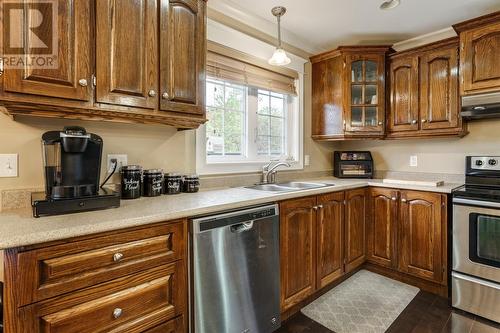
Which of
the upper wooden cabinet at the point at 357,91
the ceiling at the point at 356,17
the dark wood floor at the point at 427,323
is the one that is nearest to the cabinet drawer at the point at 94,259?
the dark wood floor at the point at 427,323

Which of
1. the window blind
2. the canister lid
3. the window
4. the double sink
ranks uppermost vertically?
→ the window blind

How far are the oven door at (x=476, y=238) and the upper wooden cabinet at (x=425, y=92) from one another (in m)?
0.78

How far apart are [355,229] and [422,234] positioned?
542mm

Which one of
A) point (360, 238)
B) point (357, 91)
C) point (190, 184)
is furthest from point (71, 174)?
point (357, 91)

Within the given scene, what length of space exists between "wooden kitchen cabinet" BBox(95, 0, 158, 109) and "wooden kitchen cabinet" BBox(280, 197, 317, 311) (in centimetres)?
111

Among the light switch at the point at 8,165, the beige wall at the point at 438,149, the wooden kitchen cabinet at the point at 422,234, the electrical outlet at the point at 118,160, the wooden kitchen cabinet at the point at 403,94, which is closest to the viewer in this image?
the light switch at the point at 8,165

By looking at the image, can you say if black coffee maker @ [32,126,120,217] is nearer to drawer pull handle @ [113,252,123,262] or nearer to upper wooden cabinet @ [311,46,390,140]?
drawer pull handle @ [113,252,123,262]

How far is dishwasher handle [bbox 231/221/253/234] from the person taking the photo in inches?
58.3

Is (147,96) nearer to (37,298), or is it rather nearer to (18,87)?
(18,87)

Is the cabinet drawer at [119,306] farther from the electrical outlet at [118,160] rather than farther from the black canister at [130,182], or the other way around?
the electrical outlet at [118,160]

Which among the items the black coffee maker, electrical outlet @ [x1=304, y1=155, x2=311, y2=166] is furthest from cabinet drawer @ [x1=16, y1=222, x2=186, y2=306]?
electrical outlet @ [x1=304, y1=155, x2=311, y2=166]

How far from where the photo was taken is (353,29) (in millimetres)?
2625

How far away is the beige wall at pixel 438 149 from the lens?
241 centimetres

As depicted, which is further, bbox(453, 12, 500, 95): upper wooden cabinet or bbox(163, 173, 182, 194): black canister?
bbox(453, 12, 500, 95): upper wooden cabinet
